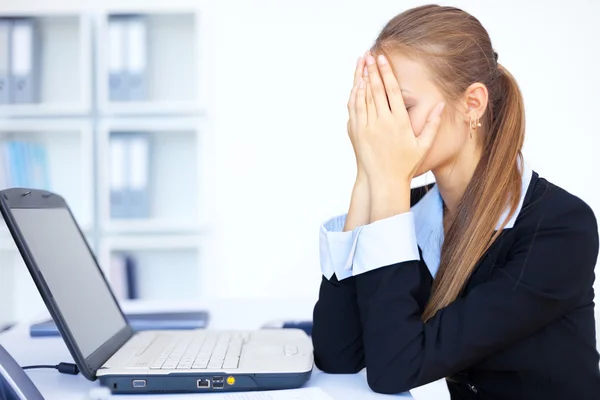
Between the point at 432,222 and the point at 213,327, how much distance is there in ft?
1.57

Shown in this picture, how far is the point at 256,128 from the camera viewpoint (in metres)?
3.23

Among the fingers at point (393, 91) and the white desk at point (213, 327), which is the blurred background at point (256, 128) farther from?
the fingers at point (393, 91)

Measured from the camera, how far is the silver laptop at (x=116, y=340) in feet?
2.87

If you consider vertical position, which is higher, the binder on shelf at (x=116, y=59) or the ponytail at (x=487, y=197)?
the binder on shelf at (x=116, y=59)

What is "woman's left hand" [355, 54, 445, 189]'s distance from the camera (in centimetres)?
104

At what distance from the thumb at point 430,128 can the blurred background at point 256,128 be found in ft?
6.32

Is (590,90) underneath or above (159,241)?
above

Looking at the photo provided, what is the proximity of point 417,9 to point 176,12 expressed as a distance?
185 centimetres

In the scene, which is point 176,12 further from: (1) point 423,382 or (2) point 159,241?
(1) point 423,382

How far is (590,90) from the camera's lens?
3184mm

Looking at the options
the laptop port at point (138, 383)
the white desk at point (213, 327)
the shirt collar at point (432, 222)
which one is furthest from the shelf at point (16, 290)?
the laptop port at point (138, 383)

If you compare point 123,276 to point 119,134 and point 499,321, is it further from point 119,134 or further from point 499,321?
point 499,321

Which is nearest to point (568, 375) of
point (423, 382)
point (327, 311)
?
point (423, 382)

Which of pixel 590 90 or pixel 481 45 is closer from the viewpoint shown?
pixel 481 45
